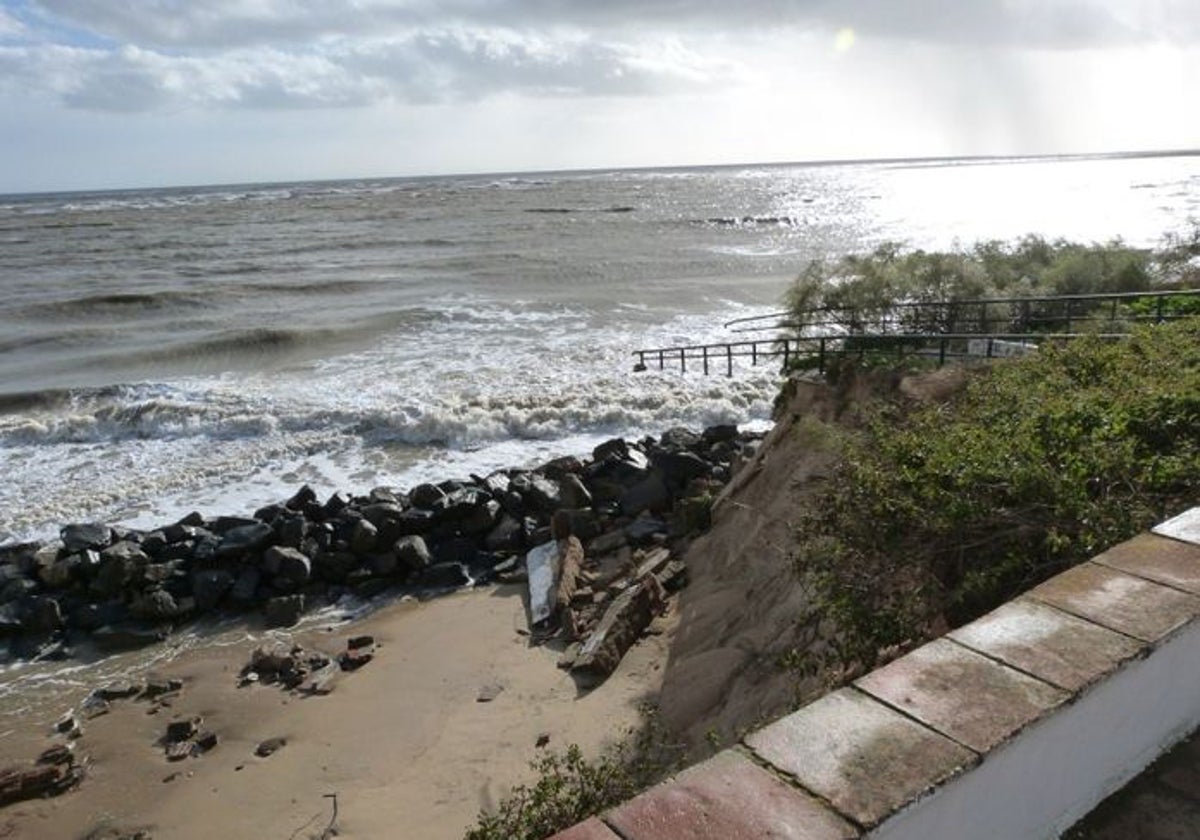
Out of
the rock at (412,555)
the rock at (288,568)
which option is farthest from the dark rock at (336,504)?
the rock at (412,555)

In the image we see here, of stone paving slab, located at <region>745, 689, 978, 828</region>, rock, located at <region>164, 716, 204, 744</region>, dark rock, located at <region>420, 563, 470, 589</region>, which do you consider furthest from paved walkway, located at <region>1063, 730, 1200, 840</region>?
dark rock, located at <region>420, 563, 470, 589</region>

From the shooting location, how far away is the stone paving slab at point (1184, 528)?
129 inches

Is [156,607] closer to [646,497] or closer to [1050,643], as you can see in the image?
[646,497]

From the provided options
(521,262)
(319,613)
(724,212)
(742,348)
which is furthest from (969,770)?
(724,212)

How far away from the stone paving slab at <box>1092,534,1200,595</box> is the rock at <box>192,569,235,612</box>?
11778mm

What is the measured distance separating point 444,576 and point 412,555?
595mm

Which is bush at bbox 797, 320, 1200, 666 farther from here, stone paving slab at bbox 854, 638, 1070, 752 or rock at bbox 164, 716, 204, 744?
rock at bbox 164, 716, 204, 744

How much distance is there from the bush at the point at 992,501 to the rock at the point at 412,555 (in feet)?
26.9

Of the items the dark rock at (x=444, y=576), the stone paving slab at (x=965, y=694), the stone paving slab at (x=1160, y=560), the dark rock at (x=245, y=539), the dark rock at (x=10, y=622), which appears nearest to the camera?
the stone paving slab at (x=965, y=694)

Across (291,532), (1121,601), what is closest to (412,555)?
(291,532)

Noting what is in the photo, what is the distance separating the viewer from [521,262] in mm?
47844

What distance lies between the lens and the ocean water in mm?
17875

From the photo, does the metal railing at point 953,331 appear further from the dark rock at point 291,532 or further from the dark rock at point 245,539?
the dark rock at point 245,539

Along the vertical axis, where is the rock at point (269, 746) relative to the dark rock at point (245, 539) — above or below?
below
